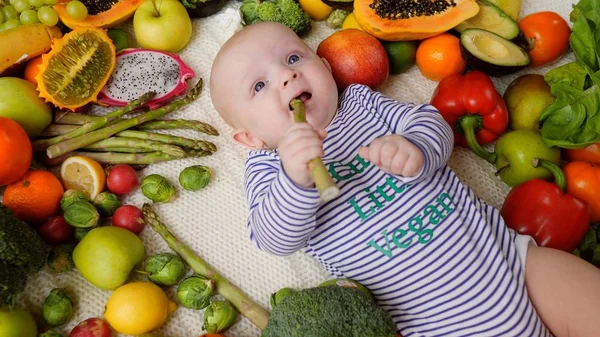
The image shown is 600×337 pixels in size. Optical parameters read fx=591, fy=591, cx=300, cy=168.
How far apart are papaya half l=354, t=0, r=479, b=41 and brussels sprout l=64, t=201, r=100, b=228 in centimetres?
91

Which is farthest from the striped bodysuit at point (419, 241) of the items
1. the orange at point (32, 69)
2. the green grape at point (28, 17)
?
the green grape at point (28, 17)

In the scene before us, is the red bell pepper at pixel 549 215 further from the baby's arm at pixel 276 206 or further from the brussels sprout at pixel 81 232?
the brussels sprout at pixel 81 232

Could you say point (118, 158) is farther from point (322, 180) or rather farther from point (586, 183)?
point (586, 183)

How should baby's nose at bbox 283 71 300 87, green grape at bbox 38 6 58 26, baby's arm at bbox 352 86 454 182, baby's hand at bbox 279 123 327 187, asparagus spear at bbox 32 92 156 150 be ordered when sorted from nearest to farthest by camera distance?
baby's hand at bbox 279 123 327 187
baby's arm at bbox 352 86 454 182
baby's nose at bbox 283 71 300 87
asparagus spear at bbox 32 92 156 150
green grape at bbox 38 6 58 26

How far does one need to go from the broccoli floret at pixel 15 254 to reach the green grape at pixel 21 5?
666 mm

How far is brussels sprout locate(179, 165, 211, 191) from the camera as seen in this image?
1584 millimetres

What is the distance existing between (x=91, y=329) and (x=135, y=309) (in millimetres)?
115

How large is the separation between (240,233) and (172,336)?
312mm

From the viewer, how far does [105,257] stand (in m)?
1.39

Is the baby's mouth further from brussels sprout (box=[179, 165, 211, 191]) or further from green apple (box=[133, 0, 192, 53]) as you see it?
green apple (box=[133, 0, 192, 53])

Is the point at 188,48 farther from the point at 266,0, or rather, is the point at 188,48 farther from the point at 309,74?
the point at 309,74

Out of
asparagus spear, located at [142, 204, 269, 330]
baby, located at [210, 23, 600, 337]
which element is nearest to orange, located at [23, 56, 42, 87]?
asparagus spear, located at [142, 204, 269, 330]

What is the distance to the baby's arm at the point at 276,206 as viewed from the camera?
1131mm

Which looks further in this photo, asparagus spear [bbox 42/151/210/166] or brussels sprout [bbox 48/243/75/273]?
asparagus spear [bbox 42/151/210/166]
